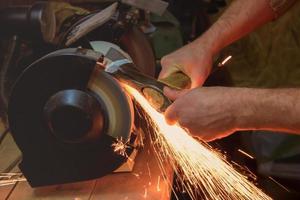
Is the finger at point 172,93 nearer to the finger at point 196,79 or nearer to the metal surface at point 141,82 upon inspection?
the metal surface at point 141,82

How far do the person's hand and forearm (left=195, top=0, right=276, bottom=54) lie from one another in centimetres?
46

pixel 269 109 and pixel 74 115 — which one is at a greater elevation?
pixel 74 115

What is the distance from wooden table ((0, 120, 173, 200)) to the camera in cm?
128

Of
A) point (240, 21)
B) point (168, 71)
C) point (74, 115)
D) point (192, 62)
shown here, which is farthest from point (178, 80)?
point (240, 21)

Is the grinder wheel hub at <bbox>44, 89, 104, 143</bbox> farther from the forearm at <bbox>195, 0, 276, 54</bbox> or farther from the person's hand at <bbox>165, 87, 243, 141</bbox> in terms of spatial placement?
the forearm at <bbox>195, 0, 276, 54</bbox>

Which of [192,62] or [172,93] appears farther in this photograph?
[192,62]

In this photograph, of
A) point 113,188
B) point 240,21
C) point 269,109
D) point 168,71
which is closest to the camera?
point 269,109

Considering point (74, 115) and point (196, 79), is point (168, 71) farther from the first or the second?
point (74, 115)

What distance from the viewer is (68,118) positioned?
1227mm

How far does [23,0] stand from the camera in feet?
6.51

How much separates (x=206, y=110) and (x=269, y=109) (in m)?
0.17

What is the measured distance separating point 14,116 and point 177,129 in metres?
0.48

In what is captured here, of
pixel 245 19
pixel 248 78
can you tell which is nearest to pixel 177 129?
pixel 245 19

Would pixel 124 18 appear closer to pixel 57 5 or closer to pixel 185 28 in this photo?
pixel 57 5
